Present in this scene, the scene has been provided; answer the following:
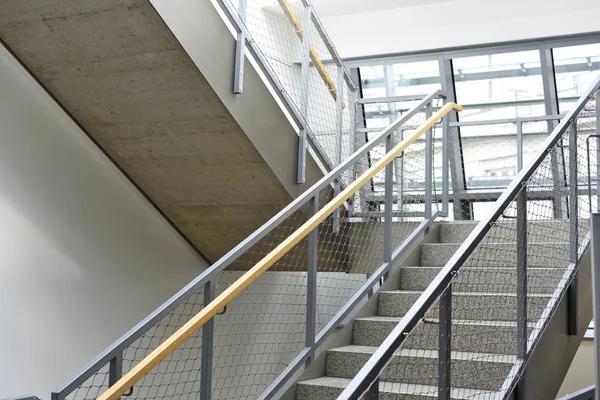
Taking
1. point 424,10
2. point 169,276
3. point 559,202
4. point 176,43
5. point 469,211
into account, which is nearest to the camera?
point 176,43

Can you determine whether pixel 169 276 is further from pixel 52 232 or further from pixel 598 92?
pixel 598 92

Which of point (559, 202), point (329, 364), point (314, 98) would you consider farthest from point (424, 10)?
point (329, 364)

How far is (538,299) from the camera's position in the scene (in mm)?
3729

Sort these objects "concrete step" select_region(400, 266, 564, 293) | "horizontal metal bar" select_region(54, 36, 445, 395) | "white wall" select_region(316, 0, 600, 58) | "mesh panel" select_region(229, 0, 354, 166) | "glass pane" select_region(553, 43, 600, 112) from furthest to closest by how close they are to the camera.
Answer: "glass pane" select_region(553, 43, 600, 112) < "white wall" select_region(316, 0, 600, 58) < "mesh panel" select_region(229, 0, 354, 166) < "concrete step" select_region(400, 266, 564, 293) < "horizontal metal bar" select_region(54, 36, 445, 395)

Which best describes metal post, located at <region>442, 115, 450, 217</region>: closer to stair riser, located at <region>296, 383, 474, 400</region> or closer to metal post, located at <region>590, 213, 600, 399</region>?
stair riser, located at <region>296, 383, 474, 400</region>

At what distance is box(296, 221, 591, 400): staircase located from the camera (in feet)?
11.2

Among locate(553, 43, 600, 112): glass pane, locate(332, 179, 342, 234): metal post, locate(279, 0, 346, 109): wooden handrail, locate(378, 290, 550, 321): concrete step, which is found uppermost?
locate(553, 43, 600, 112): glass pane

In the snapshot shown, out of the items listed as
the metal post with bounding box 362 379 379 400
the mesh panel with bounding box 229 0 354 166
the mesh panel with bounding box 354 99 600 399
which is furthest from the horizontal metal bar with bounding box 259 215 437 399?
the metal post with bounding box 362 379 379 400

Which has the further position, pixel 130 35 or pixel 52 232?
pixel 52 232

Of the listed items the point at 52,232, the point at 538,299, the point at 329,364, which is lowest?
the point at 329,364

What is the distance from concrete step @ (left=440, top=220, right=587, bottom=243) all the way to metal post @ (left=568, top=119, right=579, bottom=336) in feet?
0.85

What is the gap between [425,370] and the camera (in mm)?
3566

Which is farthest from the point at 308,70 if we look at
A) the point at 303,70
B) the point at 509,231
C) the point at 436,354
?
the point at 436,354

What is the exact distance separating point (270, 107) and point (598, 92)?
2013 millimetres
